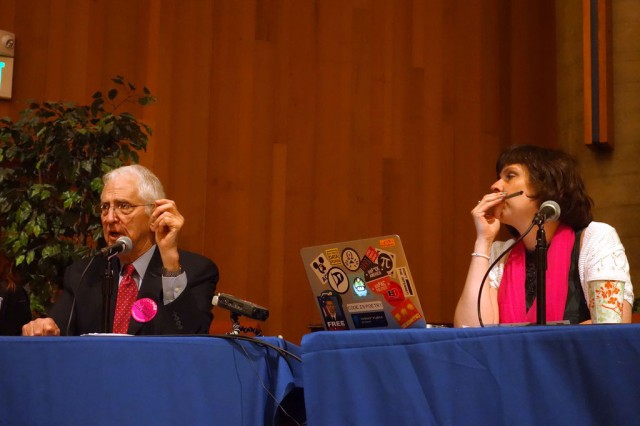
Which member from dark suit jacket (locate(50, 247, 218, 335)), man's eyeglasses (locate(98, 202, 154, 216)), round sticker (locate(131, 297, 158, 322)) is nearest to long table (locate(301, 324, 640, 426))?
round sticker (locate(131, 297, 158, 322))

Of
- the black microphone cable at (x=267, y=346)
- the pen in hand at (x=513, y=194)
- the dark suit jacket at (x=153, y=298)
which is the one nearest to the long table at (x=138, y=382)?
the black microphone cable at (x=267, y=346)

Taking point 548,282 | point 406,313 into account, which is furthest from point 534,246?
point 406,313

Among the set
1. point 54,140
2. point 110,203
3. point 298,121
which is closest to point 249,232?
point 298,121

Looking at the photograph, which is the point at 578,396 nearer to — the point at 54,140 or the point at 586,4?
the point at 54,140

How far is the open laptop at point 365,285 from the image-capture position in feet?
7.25

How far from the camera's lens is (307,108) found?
201 inches

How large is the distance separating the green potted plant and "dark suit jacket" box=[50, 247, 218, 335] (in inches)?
28.2

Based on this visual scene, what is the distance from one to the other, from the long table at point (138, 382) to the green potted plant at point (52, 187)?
5.67ft

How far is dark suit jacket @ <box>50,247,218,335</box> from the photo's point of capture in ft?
9.19

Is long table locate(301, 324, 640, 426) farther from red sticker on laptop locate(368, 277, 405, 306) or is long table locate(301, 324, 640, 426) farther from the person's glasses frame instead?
the person's glasses frame

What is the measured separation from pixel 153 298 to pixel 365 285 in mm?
906

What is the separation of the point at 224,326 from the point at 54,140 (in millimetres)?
1158

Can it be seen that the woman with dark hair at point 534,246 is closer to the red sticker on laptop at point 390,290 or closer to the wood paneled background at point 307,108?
the red sticker on laptop at point 390,290

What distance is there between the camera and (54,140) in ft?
12.8
